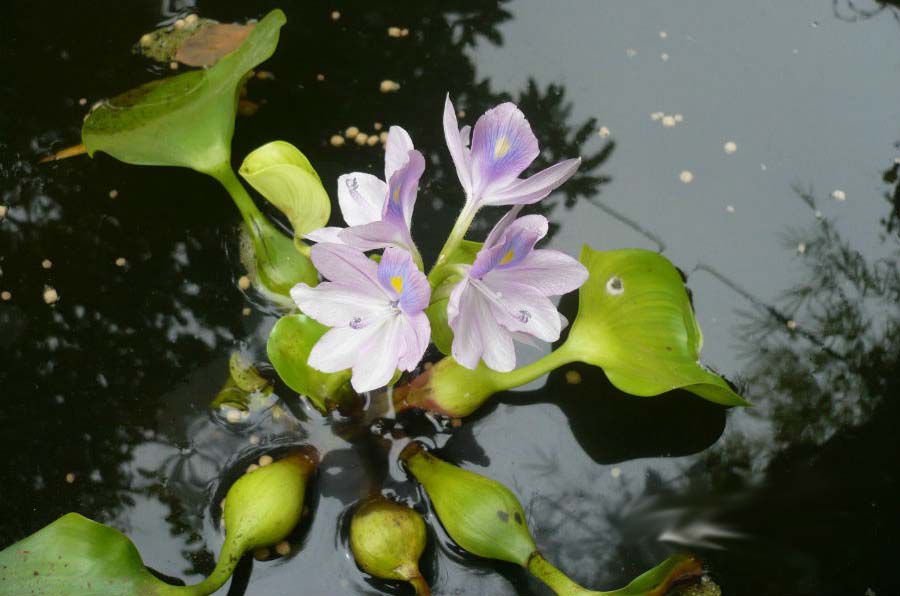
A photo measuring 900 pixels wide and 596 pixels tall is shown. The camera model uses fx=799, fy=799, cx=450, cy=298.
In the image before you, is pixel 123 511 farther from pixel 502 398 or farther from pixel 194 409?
pixel 502 398

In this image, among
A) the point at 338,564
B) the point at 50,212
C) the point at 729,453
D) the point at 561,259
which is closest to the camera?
the point at 561,259

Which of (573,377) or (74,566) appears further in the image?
(573,377)

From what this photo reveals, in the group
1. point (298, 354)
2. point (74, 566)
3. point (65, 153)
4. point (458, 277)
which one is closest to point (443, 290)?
point (458, 277)

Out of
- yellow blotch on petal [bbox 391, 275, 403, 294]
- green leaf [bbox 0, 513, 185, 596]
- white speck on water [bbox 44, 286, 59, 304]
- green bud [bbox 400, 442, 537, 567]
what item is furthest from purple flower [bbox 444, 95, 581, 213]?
white speck on water [bbox 44, 286, 59, 304]

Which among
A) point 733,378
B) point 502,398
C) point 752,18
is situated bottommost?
point 502,398

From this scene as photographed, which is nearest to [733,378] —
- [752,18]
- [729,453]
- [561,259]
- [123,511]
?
[729,453]

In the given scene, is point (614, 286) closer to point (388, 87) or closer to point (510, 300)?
point (510, 300)

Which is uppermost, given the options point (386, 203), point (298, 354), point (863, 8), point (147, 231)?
point (863, 8)
